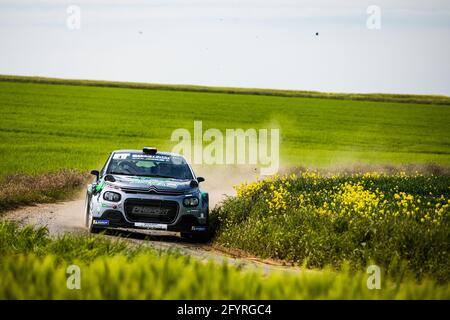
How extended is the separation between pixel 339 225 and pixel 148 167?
5017mm

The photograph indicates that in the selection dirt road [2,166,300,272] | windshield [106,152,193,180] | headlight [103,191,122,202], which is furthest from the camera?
windshield [106,152,193,180]

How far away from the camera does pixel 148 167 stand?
17812 millimetres

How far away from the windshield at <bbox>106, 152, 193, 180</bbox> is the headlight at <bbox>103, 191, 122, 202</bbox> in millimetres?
1105

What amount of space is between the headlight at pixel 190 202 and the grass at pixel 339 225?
0.81m

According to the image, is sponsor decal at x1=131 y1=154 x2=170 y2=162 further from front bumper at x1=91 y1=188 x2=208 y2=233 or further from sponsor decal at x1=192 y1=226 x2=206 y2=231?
Answer: sponsor decal at x1=192 y1=226 x2=206 y2=231

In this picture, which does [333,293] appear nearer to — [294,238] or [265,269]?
[265,269]

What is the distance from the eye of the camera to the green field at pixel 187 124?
128 feet

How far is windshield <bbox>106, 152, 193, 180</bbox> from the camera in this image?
1745 cm

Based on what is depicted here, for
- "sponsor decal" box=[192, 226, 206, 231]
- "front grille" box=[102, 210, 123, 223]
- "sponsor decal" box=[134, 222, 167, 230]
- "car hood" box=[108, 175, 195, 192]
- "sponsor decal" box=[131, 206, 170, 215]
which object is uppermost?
"car hood" box=[108, 175, 195, 192]

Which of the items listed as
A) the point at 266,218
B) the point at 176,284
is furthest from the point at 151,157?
the point at 176,284

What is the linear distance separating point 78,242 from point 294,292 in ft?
14.3

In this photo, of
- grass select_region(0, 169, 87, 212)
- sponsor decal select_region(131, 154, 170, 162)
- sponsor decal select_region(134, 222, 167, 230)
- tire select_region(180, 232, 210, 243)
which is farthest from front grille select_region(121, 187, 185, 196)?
grass select_region(0, 169, 87, 212)

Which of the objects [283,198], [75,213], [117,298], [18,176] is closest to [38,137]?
[18,176]

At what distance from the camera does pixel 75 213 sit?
2011cm
